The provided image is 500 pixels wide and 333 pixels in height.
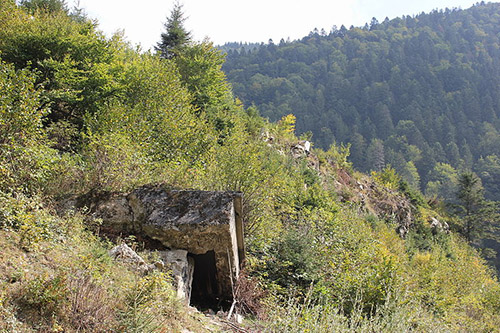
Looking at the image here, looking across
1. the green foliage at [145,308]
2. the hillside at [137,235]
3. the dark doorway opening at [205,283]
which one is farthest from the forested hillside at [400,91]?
the green foliage at [145,308]

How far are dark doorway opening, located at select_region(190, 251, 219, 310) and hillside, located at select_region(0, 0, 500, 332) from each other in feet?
0.87

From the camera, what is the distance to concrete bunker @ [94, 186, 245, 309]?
20.1ft

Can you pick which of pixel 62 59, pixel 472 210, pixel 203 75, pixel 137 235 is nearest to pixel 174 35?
pixel 203 75

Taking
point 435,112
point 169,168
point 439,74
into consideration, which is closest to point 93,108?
point 169,168

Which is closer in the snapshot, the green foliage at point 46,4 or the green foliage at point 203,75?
the green foliage at point 203,75

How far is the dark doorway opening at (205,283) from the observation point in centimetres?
663

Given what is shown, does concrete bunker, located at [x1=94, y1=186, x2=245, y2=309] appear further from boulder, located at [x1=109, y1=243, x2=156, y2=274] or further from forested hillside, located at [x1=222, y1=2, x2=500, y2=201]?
forested hillside, located at [x1=222, y1=2, x2=500, y2=201]

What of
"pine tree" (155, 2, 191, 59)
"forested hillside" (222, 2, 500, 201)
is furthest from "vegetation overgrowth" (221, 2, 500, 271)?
"pine tree" (155, 2, 191, 59)

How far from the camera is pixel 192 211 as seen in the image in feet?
20.7

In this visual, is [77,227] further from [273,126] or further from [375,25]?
[375,25]

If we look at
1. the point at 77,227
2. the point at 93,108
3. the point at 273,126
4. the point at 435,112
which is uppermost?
the point at 435,112

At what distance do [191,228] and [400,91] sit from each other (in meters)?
139

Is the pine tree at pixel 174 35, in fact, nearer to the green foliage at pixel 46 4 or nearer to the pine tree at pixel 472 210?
the green foliage at pixel 46 4

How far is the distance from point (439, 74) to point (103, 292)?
153967mm
